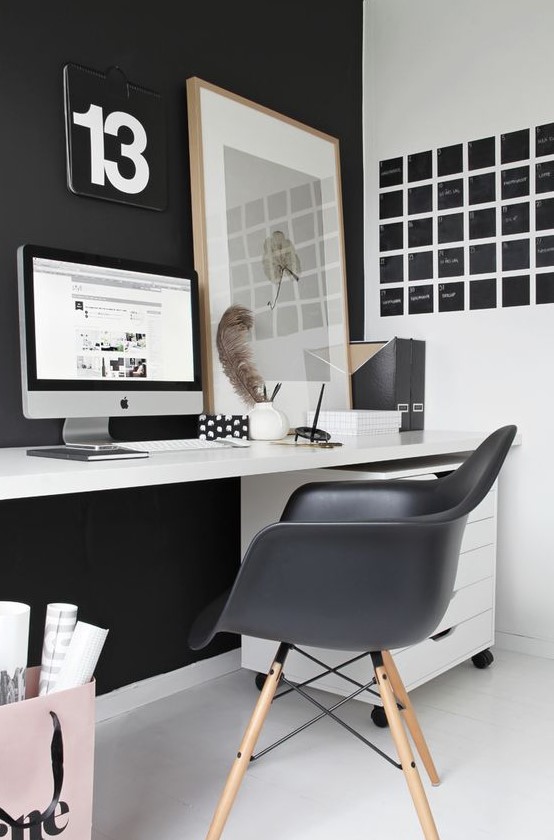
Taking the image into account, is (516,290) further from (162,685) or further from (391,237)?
(162,685)

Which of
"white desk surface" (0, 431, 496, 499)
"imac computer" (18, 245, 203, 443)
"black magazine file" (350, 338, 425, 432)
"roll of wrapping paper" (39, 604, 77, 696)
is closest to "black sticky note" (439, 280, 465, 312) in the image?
"black magazine file" (350, 338, 425, 432)

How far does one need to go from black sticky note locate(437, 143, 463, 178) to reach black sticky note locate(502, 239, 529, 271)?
358 millimetres

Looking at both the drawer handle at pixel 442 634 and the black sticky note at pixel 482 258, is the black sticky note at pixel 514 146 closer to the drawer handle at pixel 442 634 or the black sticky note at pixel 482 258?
the black sticky note at pixel 482 258

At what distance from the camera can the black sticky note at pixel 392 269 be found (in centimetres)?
312

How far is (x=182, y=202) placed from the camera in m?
2.44

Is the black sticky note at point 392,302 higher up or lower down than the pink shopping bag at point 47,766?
higher up

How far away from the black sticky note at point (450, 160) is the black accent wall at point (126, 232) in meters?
0.46

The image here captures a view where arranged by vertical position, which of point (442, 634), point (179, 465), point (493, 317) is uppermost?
point (493, 317)

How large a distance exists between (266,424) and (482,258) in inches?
45.7

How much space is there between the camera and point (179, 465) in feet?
5.08

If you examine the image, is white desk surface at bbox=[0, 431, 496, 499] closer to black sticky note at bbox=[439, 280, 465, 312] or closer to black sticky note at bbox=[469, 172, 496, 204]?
black sticky note at bbox=[439, 280, 465, 312]

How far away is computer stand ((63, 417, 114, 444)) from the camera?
1980mm

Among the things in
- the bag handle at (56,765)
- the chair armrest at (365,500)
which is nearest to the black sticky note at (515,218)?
the chair armrest at (365,500)

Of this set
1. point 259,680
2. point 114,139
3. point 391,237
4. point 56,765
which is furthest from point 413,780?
point 391,237
